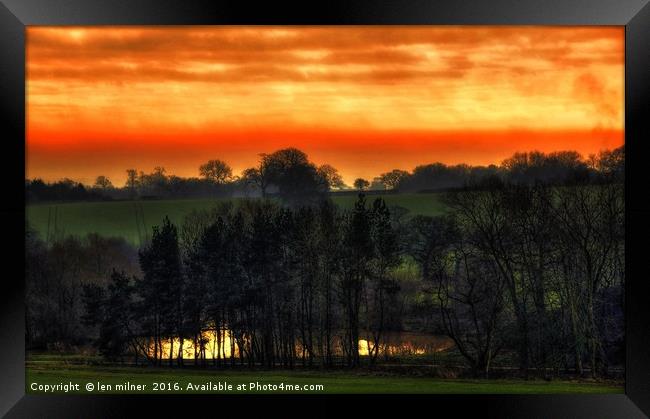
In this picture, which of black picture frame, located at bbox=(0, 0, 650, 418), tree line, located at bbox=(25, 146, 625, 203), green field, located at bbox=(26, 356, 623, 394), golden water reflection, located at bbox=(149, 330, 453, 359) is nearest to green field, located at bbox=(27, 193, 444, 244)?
tree line, located at bbox=(25, 146, 625, 203)

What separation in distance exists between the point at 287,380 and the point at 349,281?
218cm

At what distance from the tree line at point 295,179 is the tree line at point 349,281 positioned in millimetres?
193

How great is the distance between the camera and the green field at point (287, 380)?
12.8 meters

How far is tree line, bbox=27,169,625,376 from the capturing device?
13789mm

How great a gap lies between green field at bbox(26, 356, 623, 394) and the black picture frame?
132 centimetres

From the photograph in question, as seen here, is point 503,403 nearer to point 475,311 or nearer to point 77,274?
point 475,311

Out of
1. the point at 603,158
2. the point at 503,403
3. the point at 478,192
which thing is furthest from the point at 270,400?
the point at 603,158

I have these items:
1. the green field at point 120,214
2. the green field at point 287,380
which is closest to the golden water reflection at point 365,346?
the green field at point 287,380

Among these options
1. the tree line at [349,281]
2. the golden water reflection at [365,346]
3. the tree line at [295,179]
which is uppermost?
the tree line at [295,179]

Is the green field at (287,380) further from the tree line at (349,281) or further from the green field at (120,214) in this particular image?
the green field at (120,214)

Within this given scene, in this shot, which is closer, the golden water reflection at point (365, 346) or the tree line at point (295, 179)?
the tree line at point (295, 179)

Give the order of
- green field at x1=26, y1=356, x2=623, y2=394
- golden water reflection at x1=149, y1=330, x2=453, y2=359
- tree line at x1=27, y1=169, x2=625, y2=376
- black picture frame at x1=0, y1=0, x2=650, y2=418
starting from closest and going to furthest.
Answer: black picture frame at x1=0, y1=0, x2=650, y2=418
green field at x1=26, y1=356, x2=623, y2=394
tree line at x1=27, y1=169, x2=625, y2=376
golden water reflection at x1=149, y1=330, x2=453, y2=359

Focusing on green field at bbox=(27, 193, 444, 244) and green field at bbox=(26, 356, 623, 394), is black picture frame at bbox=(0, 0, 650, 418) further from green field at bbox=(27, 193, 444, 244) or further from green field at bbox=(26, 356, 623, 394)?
green field at bbox=(27, 193, 444, 244)

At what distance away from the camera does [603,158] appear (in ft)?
44.0
